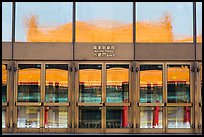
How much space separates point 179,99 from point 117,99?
6.46 feet

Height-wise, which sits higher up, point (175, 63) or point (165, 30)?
point (165, 30)

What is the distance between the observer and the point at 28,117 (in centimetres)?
1198

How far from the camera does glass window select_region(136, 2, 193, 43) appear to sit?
474 inches

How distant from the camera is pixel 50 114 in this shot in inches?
471

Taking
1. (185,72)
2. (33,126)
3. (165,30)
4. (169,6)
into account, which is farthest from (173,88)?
(33,126)

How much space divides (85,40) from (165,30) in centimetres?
259

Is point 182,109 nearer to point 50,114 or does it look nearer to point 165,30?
point 165,30

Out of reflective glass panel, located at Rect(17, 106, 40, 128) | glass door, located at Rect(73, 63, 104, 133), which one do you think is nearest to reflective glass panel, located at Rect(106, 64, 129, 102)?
glass door, located at Rect(73, 63, 104, 133)

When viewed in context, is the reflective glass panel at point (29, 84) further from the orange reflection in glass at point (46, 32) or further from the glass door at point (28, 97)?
the orange reflection in glass at point (46, 32)

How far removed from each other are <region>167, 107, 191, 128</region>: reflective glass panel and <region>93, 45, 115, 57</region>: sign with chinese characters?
2611 millimetres

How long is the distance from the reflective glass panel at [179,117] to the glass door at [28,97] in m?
4.17

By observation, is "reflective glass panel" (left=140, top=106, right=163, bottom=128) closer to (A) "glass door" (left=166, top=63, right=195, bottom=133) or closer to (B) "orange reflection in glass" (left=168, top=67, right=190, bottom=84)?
(A) "glass door" (left=166, top=63, right=195, bottom=133)

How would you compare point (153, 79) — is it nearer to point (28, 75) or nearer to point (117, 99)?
point (117, 99)

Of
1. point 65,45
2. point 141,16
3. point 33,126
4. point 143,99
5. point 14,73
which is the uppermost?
point 141,16
